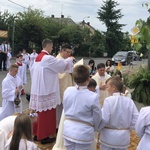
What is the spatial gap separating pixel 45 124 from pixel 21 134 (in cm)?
309

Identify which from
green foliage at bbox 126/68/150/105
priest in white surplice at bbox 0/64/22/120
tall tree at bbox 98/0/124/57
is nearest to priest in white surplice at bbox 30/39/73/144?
priest in white surplice at bbox 0/64/22/120

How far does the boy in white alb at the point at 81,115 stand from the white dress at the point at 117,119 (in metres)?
0.17

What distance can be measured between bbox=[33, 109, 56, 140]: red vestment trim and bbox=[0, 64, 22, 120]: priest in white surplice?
1.96ft

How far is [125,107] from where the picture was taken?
14.2ft

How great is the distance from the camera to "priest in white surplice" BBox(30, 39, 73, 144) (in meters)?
6.49

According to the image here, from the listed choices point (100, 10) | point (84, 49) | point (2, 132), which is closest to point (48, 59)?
point (2, 132)

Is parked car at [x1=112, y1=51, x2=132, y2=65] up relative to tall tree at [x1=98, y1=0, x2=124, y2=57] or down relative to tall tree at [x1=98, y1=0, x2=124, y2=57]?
down

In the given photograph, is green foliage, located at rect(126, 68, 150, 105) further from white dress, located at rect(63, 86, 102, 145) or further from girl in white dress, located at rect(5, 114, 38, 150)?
girl in white dress, located at rect(5, 114, 38, 150)

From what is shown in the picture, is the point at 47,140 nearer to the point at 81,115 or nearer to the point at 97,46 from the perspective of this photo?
the point at 81,115

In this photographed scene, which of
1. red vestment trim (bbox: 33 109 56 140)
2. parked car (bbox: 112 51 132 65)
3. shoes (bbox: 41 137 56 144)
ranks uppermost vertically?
parked car (bbox: 112 51 132 65)

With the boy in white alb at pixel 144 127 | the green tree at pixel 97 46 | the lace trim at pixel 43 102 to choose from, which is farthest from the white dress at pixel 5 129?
the green tree at pixel 97 46

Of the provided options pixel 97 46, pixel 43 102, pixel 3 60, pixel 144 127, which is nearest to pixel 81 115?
pixel 144 127

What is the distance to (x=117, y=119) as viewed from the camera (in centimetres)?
431

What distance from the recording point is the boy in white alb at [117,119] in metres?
4.30
